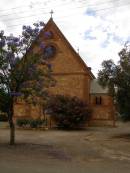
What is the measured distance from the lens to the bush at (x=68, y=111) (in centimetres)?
4422

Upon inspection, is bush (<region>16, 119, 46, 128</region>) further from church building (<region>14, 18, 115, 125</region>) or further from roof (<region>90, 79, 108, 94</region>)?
roof (<region>90, 79, 108, 94</region>)

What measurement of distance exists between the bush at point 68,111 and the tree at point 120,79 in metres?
8.57

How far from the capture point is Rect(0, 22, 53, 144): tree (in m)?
25.3

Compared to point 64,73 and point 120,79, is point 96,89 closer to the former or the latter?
point 64,73

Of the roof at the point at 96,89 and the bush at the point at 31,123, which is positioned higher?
the roof at the point at 96,89

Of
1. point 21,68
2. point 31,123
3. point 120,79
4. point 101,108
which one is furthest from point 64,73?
point 21,68

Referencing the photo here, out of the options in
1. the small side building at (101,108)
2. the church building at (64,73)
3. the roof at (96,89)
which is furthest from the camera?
the roof at (96,89)

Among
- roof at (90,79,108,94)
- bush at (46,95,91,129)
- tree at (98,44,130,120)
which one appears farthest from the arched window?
tree at (98,44,130,120)

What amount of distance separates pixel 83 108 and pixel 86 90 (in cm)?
603

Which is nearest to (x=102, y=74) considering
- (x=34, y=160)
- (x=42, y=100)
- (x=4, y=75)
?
(x=42, y=100)

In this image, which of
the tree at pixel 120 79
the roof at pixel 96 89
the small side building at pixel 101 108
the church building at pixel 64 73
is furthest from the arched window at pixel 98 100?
the tree at pixel 120 79

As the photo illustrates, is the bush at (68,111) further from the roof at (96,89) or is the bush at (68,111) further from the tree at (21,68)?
the tree at (21,68)

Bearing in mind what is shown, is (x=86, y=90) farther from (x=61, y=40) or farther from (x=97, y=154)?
(x=97, y=154)

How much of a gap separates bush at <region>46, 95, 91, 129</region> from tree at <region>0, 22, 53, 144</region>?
17.6m
